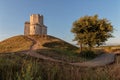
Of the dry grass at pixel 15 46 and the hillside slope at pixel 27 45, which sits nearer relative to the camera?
the dry grass at pixel 15 46

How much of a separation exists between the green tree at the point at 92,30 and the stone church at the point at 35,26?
30.7 m

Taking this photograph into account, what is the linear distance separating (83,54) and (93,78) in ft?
98.2

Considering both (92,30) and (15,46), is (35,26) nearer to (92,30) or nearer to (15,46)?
(15,46)

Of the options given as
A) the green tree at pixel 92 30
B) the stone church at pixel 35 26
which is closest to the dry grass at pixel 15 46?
the green tree at pixel 92 30

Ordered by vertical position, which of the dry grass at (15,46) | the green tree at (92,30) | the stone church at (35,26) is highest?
the stone church at (35,26)

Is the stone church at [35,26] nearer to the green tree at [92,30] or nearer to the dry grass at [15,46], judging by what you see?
the dry grass at [15,46]

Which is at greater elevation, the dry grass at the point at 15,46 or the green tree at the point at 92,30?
the green tree at the point at 92,30

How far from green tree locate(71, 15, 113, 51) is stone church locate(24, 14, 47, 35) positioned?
3066 cm

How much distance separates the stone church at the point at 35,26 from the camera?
69.3m

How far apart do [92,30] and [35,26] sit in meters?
32.9

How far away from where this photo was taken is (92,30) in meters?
39.1

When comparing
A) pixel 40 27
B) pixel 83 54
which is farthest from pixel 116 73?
pixel 40 27

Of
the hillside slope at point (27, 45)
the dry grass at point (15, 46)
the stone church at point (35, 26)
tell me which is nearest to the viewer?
the dry grass at point (15, 46)

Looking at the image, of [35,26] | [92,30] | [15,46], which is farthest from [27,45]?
[35,26]
